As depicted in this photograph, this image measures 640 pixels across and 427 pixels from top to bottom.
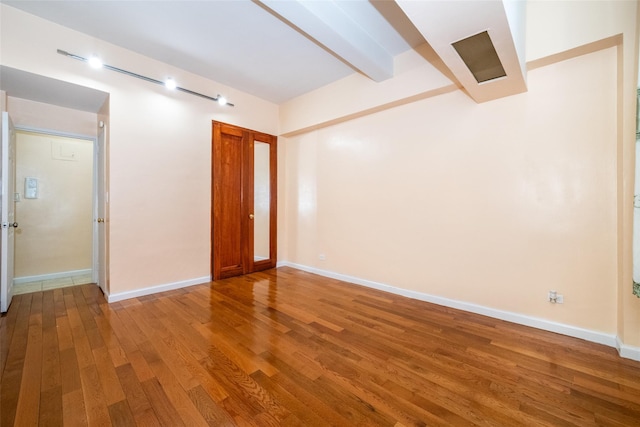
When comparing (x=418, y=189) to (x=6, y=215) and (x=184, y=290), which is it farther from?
(x=6, y=215)

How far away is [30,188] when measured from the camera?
427 cm

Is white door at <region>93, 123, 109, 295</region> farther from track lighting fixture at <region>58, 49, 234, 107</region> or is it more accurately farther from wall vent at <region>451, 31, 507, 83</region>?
wall vent at <region>451, 31, 507, 83</region>

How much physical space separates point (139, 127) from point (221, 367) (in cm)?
327

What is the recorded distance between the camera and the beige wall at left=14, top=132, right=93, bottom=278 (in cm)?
424

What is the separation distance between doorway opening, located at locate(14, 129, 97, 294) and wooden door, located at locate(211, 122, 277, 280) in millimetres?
1941

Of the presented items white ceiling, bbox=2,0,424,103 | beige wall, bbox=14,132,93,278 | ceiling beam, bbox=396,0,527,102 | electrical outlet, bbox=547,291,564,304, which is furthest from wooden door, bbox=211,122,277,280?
electrical outlet, bbox=547,291,564,304

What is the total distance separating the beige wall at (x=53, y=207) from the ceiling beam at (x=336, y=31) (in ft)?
15.4

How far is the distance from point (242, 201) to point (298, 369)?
3.27 metres

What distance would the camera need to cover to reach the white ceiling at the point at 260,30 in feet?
7.98

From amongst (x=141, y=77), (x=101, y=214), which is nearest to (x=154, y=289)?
(x=101, y=214)

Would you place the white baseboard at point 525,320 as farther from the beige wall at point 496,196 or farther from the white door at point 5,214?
the white door at point 5,214

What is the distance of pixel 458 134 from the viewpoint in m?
3.15

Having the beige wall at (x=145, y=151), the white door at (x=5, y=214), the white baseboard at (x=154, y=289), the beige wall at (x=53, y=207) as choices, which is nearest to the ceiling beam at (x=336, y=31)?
the beige wall at (x=145, y=151)

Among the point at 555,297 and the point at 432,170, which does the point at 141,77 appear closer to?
the point at 432,170
